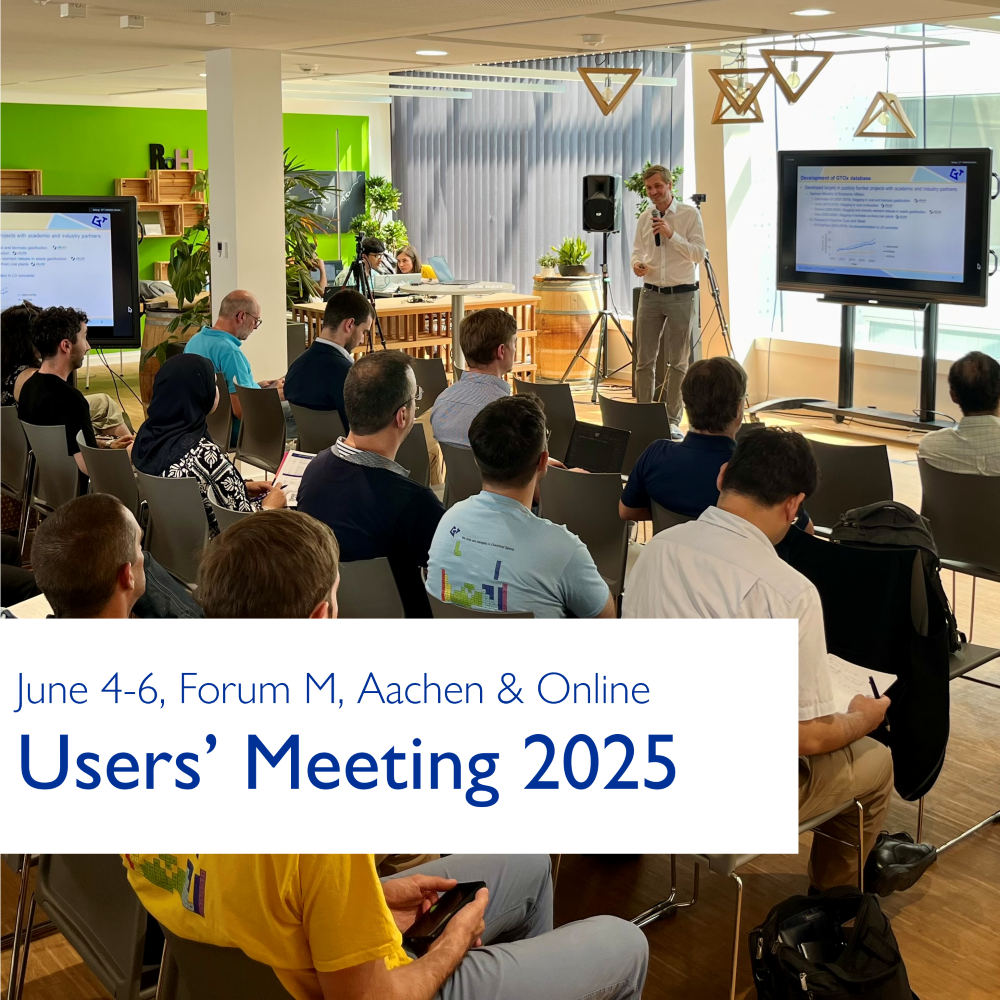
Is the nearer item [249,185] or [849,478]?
[849,478]

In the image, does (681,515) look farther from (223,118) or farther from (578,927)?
(223,118)

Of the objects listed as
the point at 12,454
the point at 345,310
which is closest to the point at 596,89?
the point at 345,310

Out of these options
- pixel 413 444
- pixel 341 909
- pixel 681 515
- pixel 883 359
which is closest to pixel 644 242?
pixel 883 359

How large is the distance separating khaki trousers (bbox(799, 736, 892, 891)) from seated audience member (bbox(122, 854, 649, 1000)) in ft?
2.23

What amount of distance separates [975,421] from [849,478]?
49 cm

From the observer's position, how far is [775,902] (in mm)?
2965

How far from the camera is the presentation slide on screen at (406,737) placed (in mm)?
1873

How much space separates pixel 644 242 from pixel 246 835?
7.60 metres

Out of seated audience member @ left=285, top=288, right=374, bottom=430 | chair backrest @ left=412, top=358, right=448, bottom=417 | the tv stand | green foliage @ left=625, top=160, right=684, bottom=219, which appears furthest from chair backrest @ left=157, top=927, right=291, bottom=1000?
green foliage @ left=625, top=160, right=684, bottom=219

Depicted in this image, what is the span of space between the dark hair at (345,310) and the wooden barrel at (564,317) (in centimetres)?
544

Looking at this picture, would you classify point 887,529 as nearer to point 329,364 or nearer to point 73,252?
point 329,364

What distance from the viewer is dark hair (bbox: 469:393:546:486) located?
2908mm

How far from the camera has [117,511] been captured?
244 centimetres

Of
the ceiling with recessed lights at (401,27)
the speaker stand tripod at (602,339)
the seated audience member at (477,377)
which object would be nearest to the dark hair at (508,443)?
the seated audience member at (477,377)
